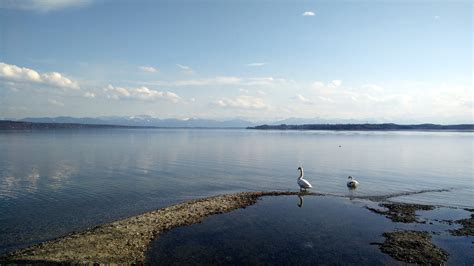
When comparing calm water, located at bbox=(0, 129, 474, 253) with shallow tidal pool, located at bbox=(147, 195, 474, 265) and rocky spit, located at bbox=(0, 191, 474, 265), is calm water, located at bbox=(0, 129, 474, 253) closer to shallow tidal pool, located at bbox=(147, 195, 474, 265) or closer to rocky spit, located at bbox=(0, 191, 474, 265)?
rocky spit, located at bbox=(0, 191, 474, 265)

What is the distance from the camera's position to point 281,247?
16.8 meters

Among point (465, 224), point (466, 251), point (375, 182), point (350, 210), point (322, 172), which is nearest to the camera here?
point (466, 251)

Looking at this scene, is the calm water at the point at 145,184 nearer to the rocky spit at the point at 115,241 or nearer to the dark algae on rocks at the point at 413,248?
the rocky spit at the point at 115,241

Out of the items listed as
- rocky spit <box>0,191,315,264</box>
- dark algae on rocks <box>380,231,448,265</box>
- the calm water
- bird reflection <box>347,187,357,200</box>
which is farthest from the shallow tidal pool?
the calm water

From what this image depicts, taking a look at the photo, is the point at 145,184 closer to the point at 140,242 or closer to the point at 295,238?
the point at 140,242

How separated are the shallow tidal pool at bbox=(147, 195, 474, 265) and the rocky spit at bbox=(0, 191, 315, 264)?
70 cm

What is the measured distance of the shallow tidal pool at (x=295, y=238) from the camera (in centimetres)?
1547

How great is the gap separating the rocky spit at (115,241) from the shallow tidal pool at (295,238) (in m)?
0.70

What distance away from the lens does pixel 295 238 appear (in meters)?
18.1

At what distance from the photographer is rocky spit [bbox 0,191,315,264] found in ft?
45.5

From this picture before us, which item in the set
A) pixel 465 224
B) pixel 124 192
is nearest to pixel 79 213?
pixel 124 192

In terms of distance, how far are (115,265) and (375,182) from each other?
96.0 ft

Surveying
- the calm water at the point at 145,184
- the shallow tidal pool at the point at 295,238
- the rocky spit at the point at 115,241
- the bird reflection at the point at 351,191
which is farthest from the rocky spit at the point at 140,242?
the bird reflection at the point at 351,191

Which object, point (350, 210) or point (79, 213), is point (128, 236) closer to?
point (79, 213)
